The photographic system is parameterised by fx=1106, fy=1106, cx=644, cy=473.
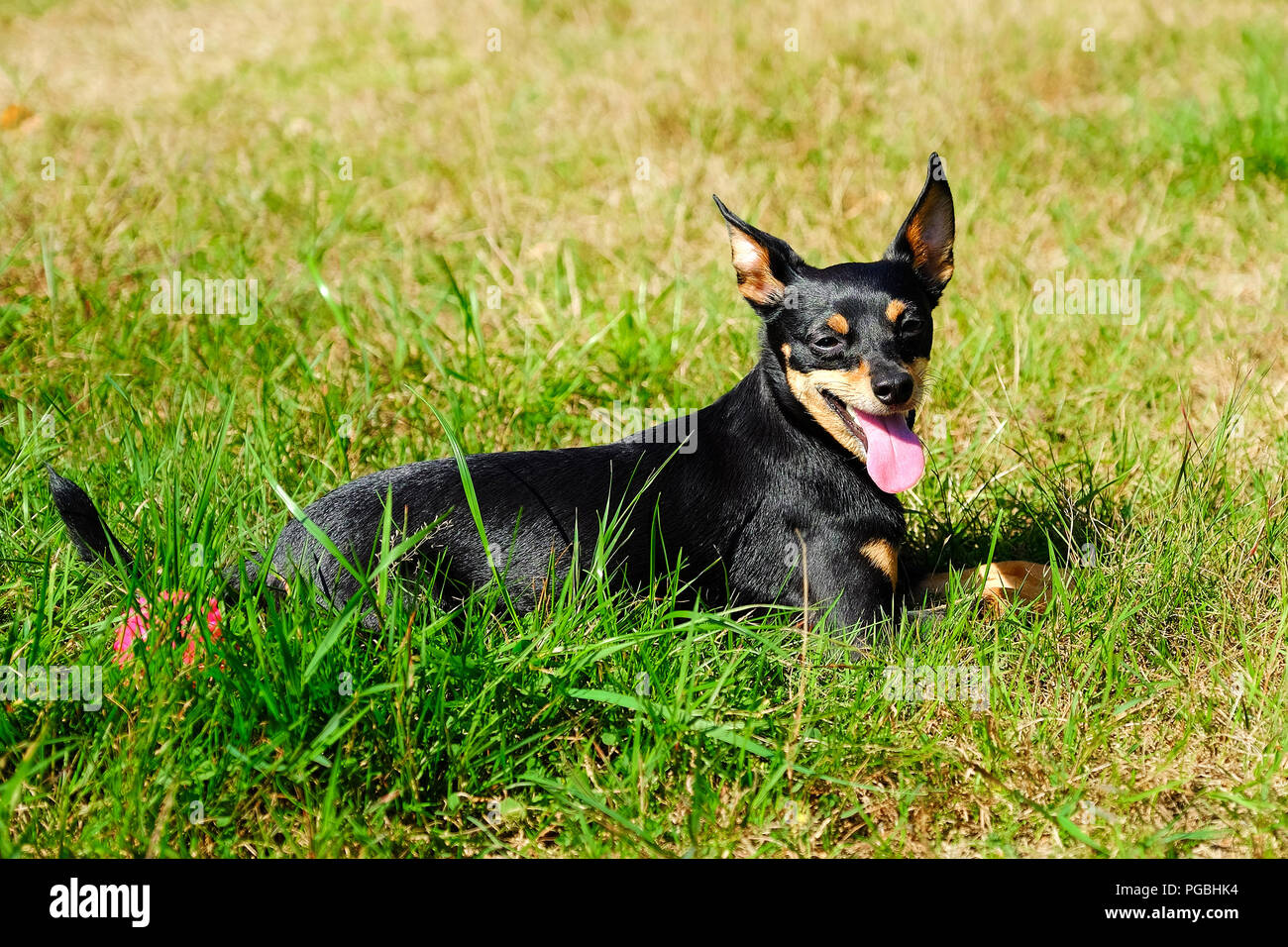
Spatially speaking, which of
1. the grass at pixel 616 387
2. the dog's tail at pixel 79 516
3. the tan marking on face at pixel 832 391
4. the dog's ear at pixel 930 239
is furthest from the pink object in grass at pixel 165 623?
the dog's ear at pixel 930 239

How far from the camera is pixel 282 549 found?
3.45 m

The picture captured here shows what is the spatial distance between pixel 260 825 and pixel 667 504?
151 cm

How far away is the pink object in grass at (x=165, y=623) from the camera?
2.79 metres

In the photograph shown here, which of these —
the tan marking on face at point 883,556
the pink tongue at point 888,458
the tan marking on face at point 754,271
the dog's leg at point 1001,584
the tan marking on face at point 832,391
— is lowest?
the dog's leg at point 1001,584

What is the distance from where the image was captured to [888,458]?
3.35 m

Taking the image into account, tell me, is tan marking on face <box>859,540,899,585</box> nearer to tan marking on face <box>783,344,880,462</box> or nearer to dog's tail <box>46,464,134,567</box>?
tan marking on face <box>783,344,880,462</box>

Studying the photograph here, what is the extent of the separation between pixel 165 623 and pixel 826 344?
203cm

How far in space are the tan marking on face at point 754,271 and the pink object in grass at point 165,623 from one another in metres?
1.91

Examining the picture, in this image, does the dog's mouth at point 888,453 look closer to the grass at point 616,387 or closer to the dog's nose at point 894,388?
the dog's nose at point 894,388

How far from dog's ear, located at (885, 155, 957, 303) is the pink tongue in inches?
23.7

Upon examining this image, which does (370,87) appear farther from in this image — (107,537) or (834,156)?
(107,537)

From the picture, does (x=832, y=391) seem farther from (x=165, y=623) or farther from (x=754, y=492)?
(x=165, y=623)

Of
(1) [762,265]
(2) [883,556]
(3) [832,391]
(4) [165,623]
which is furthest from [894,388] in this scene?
(4) [165,623]

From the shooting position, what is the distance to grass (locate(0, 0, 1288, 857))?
8.98 ft
